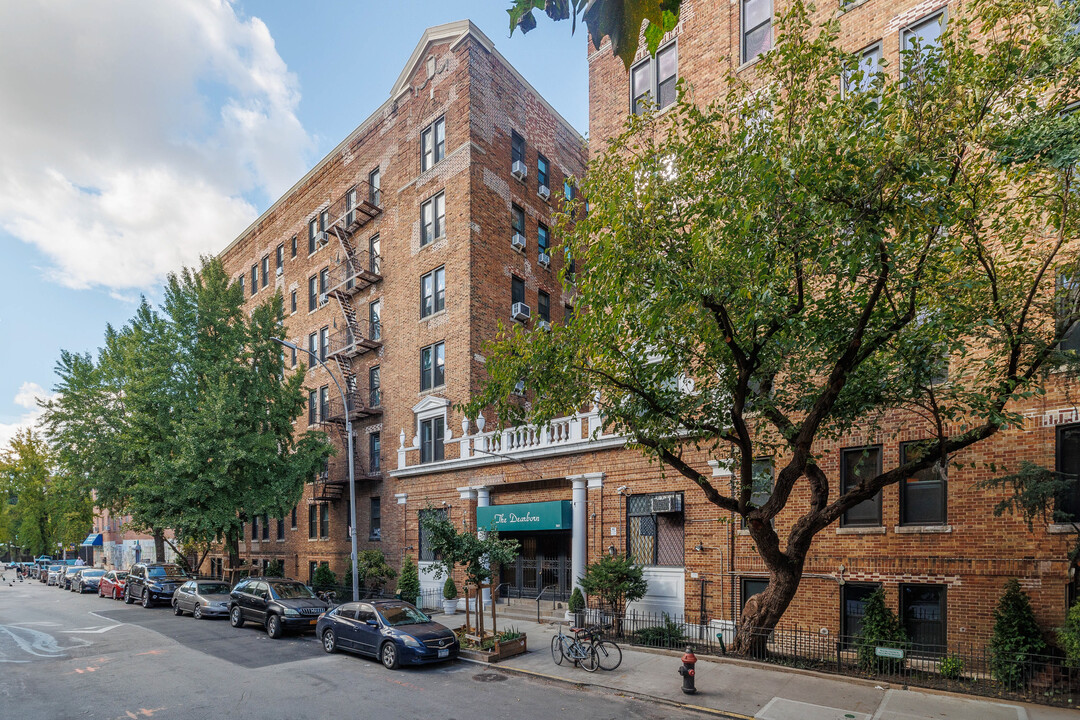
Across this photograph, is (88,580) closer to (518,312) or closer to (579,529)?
(518,312)

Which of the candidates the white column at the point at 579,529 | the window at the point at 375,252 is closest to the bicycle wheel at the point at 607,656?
the white column at the point at 579,529

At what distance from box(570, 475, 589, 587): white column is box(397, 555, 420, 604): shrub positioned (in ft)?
23.4

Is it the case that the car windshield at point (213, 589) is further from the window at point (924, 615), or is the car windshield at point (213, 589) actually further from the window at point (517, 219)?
the window at point (924, 615)

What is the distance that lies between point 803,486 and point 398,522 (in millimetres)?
17475

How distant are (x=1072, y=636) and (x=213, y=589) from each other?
25.9 metres

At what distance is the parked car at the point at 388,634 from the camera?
14492mm

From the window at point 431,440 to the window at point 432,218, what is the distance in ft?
26.2

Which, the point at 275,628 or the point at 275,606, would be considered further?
the point at 275,606

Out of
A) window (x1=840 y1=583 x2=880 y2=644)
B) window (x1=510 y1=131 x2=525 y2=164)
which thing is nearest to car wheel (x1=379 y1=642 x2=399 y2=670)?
window (x1=840 y1=583 x2=880 y2=644)

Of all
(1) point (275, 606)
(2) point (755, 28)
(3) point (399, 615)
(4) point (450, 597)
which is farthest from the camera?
(4) point (450, 597)

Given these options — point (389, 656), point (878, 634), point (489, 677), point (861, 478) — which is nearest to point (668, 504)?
point (861, 478)

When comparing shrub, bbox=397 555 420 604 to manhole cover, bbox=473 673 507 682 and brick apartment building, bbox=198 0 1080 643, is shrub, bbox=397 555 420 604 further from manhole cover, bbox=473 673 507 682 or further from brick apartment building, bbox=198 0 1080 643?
manhole cover, bbox=473 673 507 682

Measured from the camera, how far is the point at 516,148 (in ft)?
97.0

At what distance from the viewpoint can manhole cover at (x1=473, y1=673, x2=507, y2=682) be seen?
13.6 m
